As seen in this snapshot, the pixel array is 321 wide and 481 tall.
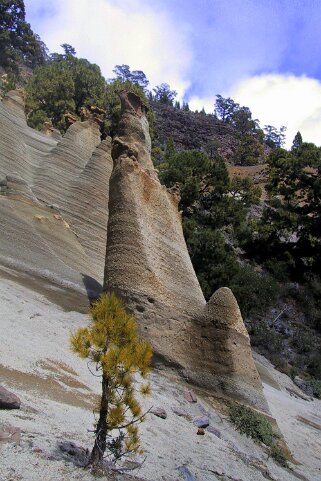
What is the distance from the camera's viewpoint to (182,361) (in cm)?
1052

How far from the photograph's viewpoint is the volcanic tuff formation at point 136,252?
10562 mm

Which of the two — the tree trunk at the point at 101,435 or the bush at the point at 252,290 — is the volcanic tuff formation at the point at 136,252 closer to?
the tree trunk at the point at 101,435

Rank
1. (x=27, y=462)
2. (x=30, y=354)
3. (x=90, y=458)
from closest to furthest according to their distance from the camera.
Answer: (x=27, y=462)
(x=90, y=458)
(x=30, y=354)

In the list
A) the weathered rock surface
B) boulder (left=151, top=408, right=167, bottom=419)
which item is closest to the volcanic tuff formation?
boulder (left=151, top=408, right=167, bottom=419)

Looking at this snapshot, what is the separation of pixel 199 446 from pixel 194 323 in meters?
3.62

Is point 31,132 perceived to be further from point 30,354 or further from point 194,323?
point 30,354

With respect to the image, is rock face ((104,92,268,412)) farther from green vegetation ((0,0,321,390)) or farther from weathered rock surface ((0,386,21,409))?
green vegetation ((0,0,321,390))

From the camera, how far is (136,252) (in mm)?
11625

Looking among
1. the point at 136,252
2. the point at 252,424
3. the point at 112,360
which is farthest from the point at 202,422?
the point at 112,360

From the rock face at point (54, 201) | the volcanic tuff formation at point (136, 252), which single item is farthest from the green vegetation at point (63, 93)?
the volcanic tuff formation at point (136, 252)

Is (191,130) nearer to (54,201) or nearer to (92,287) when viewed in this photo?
(54,201)

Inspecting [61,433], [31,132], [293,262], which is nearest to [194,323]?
[61,433]

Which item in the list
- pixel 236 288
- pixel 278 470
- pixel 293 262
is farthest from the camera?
pixel 293 262

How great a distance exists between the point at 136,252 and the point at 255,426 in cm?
440
